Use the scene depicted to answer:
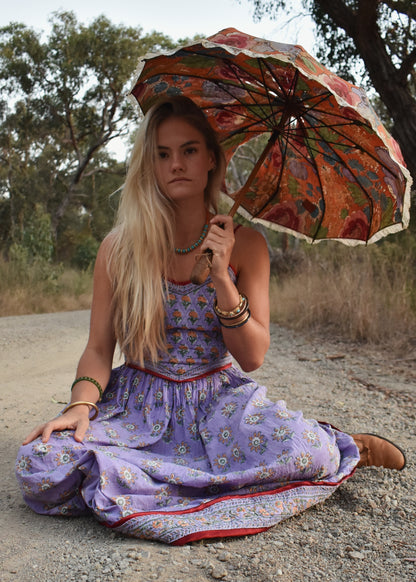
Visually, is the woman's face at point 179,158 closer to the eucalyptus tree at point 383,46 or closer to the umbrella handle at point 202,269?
the umbrella handle at point 202,269

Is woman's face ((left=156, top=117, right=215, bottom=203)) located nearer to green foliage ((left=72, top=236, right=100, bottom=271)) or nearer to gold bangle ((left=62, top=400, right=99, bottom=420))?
gold bangle ((left=62, top=400, right=99, bottom=420))

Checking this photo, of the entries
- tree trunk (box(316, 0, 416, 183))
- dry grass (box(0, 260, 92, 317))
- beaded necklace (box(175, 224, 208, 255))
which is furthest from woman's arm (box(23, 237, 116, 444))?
dry grass (box(0, 260, 92, 317))

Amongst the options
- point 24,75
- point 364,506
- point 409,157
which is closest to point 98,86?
point 24,75

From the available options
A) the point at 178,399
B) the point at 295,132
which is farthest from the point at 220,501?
the point at 295,132

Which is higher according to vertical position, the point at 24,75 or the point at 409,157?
the point at 24,75

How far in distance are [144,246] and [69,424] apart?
0.79m

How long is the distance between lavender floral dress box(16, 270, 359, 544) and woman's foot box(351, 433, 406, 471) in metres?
0.16

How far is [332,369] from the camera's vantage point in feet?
15.4

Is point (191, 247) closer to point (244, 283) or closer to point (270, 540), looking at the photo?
point (244, 283)

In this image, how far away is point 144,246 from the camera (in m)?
2.42

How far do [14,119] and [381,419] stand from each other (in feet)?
64.5

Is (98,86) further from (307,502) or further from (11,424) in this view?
(307,502)

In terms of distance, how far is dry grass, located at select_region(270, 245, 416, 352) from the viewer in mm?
5461

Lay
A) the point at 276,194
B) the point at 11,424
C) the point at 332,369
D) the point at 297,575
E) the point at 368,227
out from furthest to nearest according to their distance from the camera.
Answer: the point at 332,369 → the point at 11,424 → the point at 276,194 → the point at 368,227 → the point at 297,575
